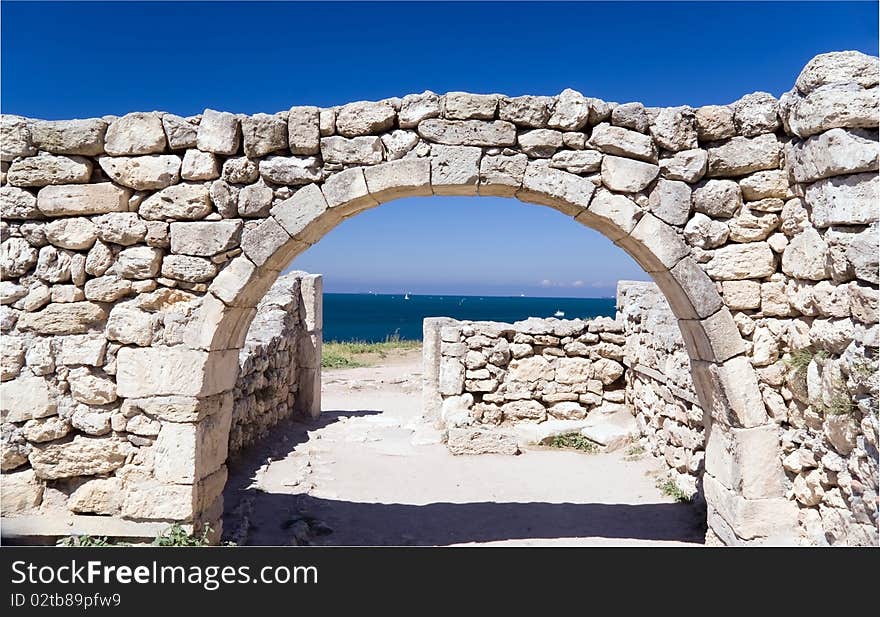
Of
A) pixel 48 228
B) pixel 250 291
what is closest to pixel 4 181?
pixel 48 228

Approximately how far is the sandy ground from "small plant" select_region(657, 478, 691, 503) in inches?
3.4

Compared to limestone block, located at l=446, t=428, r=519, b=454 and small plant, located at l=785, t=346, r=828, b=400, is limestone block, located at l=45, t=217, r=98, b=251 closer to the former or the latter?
small plant, located at l=785, t=346, r=828, b=400

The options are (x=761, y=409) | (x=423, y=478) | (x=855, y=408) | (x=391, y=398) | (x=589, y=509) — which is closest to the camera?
(x=855, y=408)

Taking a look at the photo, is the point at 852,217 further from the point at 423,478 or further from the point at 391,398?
the point at 391,398

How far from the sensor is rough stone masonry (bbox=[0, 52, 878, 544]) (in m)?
4.55

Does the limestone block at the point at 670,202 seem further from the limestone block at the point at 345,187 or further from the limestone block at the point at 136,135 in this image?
the limestone block at the point at 136,135

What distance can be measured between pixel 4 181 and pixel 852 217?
18.9 feet

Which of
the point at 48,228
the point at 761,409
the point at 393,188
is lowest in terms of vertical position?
the point at 761,409

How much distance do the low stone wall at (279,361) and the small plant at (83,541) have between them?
3.22 meters

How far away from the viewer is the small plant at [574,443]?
9170 millimetres

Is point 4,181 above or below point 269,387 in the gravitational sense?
above

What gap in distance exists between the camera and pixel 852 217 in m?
3.89

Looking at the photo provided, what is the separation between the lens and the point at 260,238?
4.59 meters

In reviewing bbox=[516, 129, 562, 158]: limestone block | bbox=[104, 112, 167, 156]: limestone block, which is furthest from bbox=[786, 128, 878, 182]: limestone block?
bbox=[104, 112, 167, 156]: limestone block
